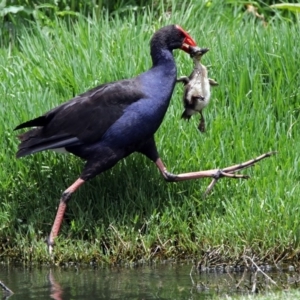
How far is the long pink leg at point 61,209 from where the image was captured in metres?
6.22

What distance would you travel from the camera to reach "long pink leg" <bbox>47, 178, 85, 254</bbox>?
6.22 meters

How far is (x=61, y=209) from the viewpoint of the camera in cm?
631

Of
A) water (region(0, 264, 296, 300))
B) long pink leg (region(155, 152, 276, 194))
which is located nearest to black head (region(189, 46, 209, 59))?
long pink leg (region(155, 152, 276, 194))

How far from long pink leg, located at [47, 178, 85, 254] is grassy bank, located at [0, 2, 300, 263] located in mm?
58

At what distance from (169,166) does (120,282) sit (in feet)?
3.57

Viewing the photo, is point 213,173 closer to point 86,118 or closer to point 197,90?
point 197,90

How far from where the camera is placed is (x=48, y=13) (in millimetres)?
8789

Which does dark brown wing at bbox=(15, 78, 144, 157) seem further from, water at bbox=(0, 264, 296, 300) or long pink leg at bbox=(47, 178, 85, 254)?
water at bbox=(0, 264, 296, 300)

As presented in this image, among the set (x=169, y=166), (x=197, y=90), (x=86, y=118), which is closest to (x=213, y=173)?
(x=169, y=166)

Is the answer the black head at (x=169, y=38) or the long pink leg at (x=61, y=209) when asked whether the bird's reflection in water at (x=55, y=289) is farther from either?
the black head at (x=169, y=38)

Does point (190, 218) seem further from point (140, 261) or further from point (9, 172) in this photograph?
point (9, 172)

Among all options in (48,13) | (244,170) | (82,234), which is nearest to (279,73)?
(244,170)

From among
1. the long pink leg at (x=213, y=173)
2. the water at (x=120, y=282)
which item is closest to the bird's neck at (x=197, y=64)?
the long pink leg at (x=213, y=173)

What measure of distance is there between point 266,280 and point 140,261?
927mm
